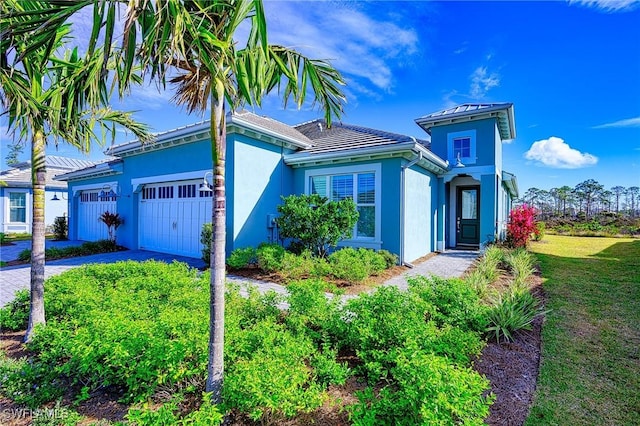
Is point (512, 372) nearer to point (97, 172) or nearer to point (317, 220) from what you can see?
point (317, 220)

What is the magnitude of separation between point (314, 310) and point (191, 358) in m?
1.69

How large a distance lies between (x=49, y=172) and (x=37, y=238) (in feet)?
88.1

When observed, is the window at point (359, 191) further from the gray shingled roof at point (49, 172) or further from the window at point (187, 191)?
the gray shingled roof at point (49, 172)

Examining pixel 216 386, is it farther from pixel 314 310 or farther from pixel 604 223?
pixel 604 223

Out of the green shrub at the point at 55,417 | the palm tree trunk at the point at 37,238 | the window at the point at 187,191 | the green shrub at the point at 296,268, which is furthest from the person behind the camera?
the window at the point at 187,191

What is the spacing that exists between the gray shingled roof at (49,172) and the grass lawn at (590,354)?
76.5ft

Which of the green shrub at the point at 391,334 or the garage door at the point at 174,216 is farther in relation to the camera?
the garage door at the point at 174,216

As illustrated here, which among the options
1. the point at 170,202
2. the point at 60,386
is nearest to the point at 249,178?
the point at 170,202

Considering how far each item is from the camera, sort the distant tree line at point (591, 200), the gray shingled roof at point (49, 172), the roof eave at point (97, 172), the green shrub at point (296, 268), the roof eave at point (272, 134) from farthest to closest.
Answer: the distant tree line at point (591, 200), the gray shingled roof at point (49, 172), the roof eave at point (97, 172), the roof eave at point (272, 134), the green shrub at point (296, 268)

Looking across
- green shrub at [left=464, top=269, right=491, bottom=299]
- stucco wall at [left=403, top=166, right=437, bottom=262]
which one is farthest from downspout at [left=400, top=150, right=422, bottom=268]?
green shrub at [left=464, top=269, right=491, bottom=299]

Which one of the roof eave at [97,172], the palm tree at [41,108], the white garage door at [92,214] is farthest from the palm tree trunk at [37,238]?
the white garage door at [92,214]

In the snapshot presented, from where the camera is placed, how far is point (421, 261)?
10.5 metres

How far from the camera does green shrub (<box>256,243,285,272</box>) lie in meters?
7.87

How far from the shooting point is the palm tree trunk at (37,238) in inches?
160
